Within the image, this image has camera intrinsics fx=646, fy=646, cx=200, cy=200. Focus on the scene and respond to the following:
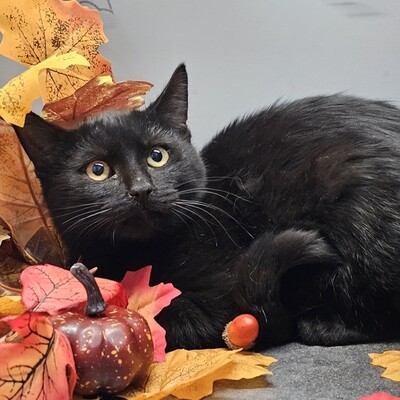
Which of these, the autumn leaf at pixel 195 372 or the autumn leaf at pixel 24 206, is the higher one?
the autumn leaf at pixel 24 206

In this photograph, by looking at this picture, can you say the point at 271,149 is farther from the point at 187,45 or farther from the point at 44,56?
the point at 187,45

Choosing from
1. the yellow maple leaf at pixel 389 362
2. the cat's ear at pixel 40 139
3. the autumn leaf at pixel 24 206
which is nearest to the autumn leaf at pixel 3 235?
the autumn leaf at pixel 24 206

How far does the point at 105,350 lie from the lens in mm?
765

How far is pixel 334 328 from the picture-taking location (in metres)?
1.05

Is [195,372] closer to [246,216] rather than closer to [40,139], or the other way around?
[246,216]

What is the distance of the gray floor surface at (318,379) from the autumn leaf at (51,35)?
1.96 feet

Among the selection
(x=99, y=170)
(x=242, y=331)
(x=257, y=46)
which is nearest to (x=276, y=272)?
(x=242, y=331)

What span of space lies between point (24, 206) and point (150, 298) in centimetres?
34

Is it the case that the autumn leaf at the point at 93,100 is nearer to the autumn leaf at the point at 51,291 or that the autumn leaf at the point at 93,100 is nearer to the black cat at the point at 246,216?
the black cat at the point at 246,216

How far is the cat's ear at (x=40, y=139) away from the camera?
106 cm

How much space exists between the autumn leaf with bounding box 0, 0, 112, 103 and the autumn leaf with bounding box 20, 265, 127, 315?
44 cm

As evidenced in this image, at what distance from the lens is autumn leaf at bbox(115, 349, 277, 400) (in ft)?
2.61

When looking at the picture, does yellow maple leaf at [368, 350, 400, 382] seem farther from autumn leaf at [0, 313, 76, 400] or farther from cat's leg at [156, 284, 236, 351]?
autumn leaf at [0, 313, 76, 400]

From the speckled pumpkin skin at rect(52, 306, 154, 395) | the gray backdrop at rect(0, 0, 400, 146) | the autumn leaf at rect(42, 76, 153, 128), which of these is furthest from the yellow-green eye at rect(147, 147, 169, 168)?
the gray backdrop at rect(0, 0, 400, 146)
